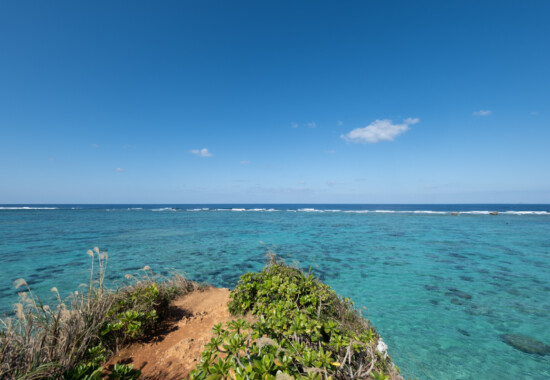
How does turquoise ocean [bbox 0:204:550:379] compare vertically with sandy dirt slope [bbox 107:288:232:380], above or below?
below

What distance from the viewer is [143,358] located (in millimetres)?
3807

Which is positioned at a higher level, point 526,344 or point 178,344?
point 178,344

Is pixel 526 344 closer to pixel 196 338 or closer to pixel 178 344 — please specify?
pixel 196 338

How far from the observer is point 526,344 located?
221 inches

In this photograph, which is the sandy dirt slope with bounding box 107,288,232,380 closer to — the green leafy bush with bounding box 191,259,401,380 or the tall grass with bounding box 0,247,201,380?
the tall grass with bounding box 0,247,201,380

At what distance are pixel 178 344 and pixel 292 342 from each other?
2.75 metres

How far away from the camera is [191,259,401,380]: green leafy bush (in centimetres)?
214

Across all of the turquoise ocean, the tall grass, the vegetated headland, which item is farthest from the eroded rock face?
the tall grass

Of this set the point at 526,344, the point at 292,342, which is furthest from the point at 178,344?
the point at 526,344

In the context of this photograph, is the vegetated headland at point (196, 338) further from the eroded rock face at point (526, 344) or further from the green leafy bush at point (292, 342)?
the eroded rock face at point (526, 344)

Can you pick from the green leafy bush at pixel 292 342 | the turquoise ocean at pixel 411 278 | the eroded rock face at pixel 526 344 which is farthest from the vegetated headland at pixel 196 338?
the eroded rock face at pixel 526 344

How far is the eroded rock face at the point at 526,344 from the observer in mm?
5373

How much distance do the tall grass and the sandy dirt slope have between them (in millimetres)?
295

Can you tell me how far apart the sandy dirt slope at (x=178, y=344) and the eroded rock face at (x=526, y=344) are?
294 inches
